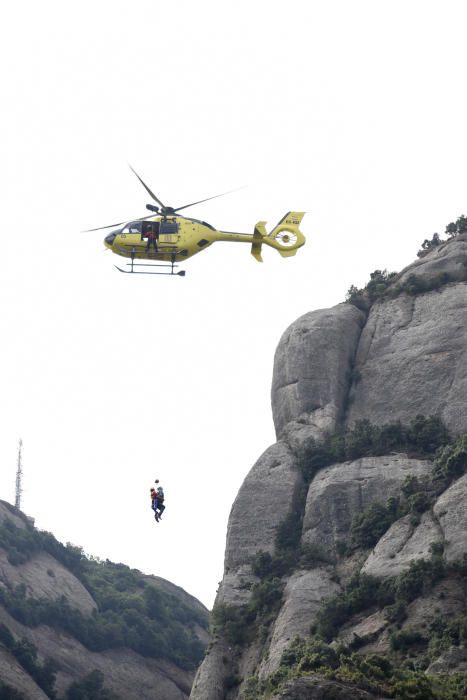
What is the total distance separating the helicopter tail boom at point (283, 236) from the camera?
3132 inches

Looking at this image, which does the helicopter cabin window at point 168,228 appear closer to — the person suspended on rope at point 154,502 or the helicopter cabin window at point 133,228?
the helicopter cabin window at point 133,228

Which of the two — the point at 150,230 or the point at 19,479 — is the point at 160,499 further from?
the point at 19,479

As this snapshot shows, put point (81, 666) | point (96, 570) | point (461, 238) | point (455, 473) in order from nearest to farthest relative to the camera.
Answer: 1. point (455, 473)
2. point (461, 238)
3. point (81, 666)
4. point (96, 570)

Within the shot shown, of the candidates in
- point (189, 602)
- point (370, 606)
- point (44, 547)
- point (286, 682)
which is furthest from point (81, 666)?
point (286, 682)

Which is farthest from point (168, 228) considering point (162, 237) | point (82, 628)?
point (82, 628)

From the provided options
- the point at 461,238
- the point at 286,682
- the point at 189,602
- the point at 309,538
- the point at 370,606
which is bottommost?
the point at 286,682

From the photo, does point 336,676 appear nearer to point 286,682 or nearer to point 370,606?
point 286,682

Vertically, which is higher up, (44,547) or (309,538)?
(44,547)

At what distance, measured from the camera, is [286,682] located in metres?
56.1

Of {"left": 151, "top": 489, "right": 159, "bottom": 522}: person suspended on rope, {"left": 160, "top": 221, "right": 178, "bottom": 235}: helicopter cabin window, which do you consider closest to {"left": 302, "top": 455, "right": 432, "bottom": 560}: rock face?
{"left": 151, "top": 489, "right": 159, "bottom": 522}: person suspended on rope

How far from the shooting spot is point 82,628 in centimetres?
10594

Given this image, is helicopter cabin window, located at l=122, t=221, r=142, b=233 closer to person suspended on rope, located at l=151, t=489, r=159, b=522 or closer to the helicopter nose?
the helicopter nose

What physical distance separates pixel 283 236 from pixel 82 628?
4101cm

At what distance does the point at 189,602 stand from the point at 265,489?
159 ft
